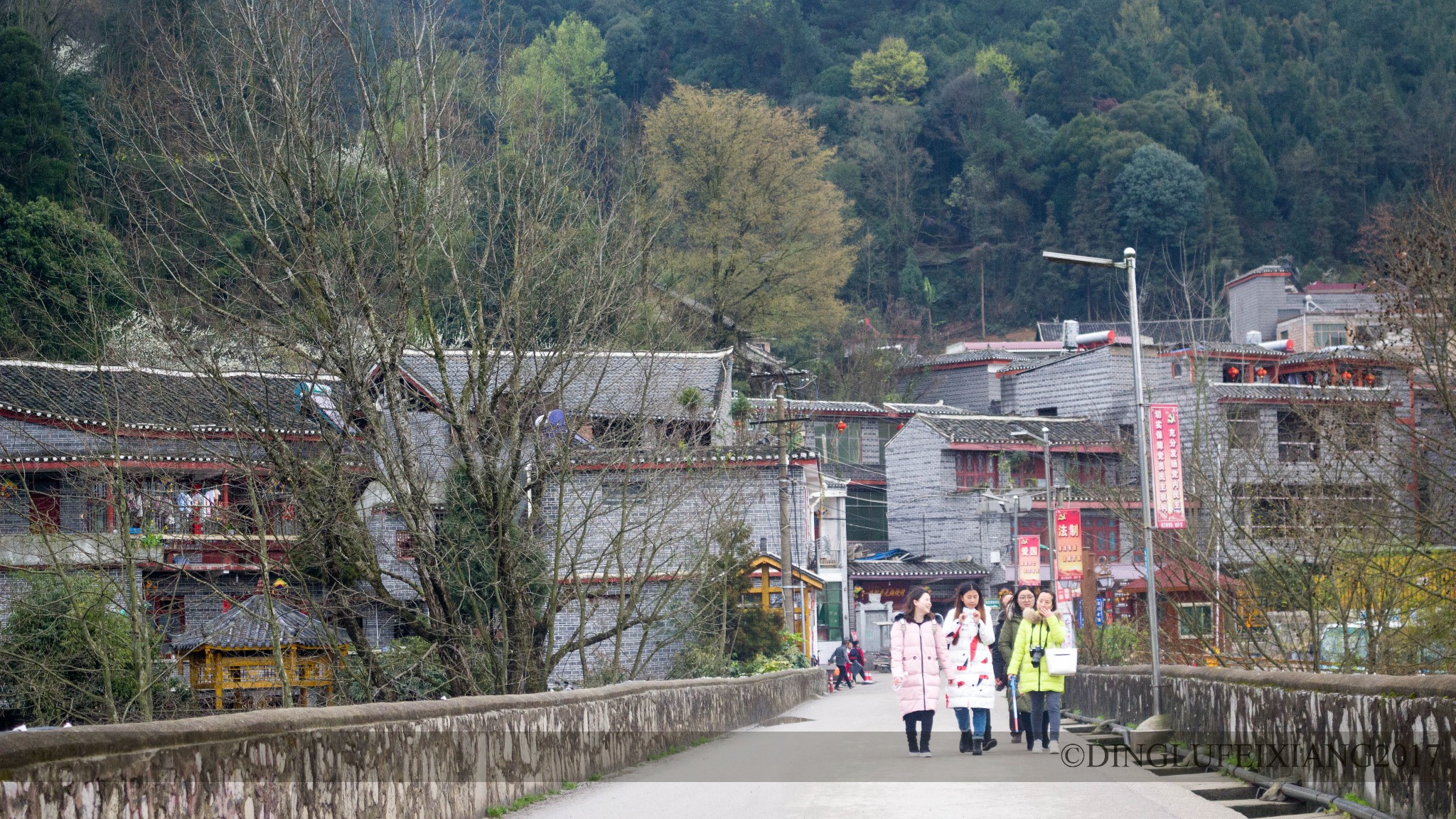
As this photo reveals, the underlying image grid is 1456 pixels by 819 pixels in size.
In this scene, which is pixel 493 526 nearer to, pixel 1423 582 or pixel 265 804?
pixel 265 804

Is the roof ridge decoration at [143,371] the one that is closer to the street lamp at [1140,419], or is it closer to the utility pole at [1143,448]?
the street lamp at [1140,419]

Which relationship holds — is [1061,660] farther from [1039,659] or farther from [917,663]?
[917,663]

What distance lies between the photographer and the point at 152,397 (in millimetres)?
21688

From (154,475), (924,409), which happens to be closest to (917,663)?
(154,475)

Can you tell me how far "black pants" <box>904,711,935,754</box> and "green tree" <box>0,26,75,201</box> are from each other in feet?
89.5

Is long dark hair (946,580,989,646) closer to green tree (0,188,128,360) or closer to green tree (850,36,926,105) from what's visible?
green tree (0,188,128,360)

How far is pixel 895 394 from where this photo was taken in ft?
201

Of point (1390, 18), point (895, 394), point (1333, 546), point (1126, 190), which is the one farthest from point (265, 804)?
point (1390, 18)

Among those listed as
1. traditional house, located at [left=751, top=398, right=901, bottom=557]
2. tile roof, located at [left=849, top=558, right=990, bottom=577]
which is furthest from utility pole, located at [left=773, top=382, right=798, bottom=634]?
traditional house, located at [left=751, top=398, right=901, bottom=557]

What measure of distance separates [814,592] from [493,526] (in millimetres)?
28561

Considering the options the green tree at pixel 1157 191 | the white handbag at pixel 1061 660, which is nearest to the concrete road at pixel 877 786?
the white handbag at pixel 1061 660

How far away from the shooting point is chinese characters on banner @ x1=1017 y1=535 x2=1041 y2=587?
31.8 m

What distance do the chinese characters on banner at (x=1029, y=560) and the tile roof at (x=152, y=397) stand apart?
57.1 ft

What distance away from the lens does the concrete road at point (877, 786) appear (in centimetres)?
862
